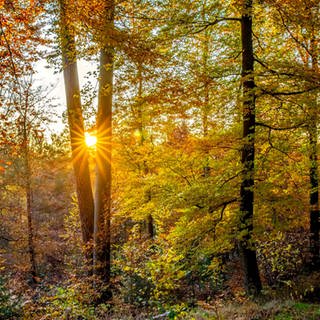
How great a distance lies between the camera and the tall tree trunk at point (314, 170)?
576cm

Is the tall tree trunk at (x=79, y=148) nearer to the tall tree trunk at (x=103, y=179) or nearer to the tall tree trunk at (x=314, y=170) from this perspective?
the tall tree trunk at (x=103, y=179)

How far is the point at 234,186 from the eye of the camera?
21.8 feet

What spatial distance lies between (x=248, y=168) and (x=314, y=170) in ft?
6.52

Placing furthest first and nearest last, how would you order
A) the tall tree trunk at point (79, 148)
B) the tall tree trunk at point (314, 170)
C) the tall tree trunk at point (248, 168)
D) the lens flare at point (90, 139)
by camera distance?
the lens flare at point (90, 139) < the tall tree trunk at point (79, 148) < the tall tree trunk at point (248, 168) < the tall tree trunk at point (314, 170)

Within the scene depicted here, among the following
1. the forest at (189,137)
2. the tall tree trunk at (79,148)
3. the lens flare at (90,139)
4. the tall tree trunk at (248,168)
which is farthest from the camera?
the lens flare at (90,139)

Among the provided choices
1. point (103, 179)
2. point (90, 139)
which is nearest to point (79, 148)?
point (90, 139)

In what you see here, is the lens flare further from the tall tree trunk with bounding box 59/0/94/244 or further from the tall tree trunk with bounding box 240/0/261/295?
the tall tree trunk with bounding box 240/0/261/295

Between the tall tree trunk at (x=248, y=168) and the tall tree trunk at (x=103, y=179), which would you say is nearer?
the tall tree trunk at (x=248, y=168)

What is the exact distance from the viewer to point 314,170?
23.5 feet

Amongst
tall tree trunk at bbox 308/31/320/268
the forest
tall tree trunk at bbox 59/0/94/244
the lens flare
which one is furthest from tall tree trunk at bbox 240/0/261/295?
tall tree trunk at bbox 59/0/94/244

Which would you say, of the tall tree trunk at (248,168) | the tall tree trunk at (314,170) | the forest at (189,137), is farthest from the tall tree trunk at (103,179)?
the tall tree trunk at (314,170)

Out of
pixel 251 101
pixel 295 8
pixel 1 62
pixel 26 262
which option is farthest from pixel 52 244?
pixel 295 8

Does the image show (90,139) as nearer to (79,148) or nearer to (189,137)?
(79,148)

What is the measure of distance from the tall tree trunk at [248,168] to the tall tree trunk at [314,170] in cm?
109
